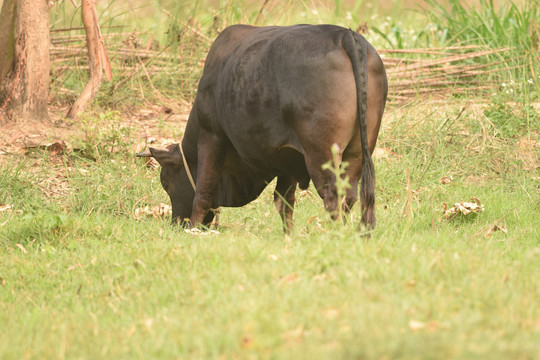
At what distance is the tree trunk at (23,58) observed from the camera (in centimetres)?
738

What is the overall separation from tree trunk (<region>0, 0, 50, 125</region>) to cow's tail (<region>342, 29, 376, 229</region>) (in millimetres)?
4099

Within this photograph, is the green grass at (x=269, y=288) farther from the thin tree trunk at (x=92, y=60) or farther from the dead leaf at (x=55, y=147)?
the thin tree trunk at (x=92, y=60)

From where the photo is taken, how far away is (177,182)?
604cm

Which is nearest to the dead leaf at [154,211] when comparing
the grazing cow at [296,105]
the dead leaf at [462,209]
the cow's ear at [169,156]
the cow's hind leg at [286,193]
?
the cow's ear at [169,156]

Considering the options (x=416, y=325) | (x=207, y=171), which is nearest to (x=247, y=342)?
(x=416, y=325)

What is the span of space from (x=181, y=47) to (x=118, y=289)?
245 inches

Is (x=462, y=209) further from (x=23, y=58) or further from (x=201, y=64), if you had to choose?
(x=201, y=64)

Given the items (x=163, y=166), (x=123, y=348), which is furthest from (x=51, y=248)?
(x=123, y=348)

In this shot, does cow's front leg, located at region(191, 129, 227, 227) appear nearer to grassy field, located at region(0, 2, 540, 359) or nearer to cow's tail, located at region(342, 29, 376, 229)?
grassy field, located at region(0, 2, 540, 359)

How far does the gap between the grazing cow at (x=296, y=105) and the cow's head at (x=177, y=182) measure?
0.51 m

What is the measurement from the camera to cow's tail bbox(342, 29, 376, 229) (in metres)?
4.26

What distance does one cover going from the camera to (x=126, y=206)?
6.31 meters

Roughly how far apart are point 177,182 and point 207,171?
24.3 inches

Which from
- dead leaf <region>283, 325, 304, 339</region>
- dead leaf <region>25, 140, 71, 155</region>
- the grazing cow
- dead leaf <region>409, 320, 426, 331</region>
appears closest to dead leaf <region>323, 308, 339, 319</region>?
dead leaf <region>283, 325, 304, 339</region>
